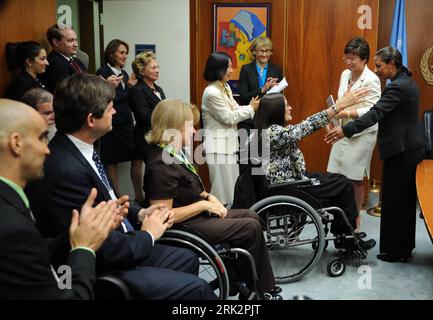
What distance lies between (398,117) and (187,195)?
5.43 ft

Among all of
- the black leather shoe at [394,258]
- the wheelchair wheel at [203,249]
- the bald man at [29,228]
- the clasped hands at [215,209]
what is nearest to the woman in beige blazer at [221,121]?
the black leather shoe at [394,258]

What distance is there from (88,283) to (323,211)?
1.81m

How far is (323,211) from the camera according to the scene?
2.98m

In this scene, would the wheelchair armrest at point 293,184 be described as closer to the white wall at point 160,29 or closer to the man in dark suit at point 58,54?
the man in dark suit at point 58,54

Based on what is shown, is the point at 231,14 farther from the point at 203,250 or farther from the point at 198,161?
the point at 203,250

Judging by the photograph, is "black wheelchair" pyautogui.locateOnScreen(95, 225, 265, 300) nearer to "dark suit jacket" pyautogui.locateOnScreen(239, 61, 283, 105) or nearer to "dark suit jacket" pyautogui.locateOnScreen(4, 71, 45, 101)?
"dark suit jacket" pyautogui.locateOnScreen(4, 71, 45, 101)

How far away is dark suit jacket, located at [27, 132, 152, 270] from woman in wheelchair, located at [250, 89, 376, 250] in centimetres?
132

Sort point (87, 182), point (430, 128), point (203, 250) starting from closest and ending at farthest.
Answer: point (87, 182)
point (203, 250)
point (430, 128)

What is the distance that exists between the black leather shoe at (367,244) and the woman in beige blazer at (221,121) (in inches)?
45.1

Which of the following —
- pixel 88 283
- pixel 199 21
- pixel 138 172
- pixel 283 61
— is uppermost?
pixel 199 21

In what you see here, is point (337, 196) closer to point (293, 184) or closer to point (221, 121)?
point (293, 184)

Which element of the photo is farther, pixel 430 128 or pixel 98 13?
pixel 98 13

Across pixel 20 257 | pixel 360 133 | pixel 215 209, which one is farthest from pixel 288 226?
pixel 20 257

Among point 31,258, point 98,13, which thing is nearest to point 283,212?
point 31,258
